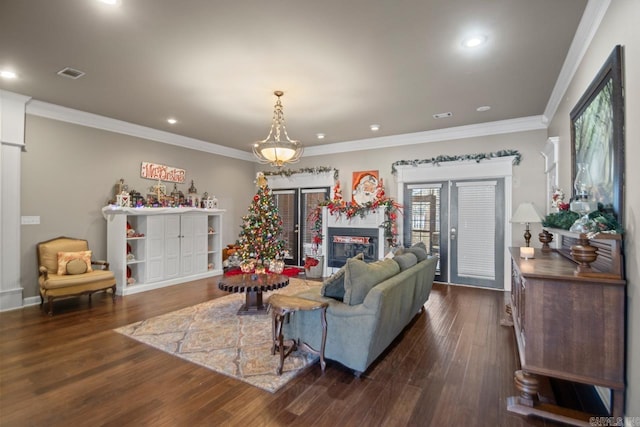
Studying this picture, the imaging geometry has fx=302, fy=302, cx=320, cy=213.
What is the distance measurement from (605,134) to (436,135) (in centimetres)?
401

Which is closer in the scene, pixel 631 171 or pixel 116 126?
pixel 631 171

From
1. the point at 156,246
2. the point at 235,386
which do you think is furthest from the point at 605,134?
the point at 156,246

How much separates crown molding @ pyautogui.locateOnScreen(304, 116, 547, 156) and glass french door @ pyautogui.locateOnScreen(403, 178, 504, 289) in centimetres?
92

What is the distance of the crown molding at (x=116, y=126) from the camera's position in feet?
15.5

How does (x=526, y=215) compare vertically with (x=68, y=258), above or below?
above

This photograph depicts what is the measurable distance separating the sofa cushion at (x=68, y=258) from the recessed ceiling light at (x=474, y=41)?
5.89m

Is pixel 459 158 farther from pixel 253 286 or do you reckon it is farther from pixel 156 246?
pixel 156 246

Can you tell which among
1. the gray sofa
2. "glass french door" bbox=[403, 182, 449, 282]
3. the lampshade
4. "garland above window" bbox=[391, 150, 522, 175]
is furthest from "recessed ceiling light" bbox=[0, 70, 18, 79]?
the lampshade

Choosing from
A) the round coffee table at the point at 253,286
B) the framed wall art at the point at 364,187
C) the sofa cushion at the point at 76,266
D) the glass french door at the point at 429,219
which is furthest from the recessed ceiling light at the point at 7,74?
the glass french door at the point at 429,219

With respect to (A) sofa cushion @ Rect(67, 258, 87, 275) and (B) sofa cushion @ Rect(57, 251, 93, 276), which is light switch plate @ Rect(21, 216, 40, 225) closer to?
(B) sofa cushion @ Rect(57, 251, 93, 276)

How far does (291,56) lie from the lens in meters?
3.25

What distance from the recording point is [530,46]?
303 centimetres

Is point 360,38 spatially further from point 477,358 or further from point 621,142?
point 477,358

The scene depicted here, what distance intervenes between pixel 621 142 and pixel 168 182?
6.90m
